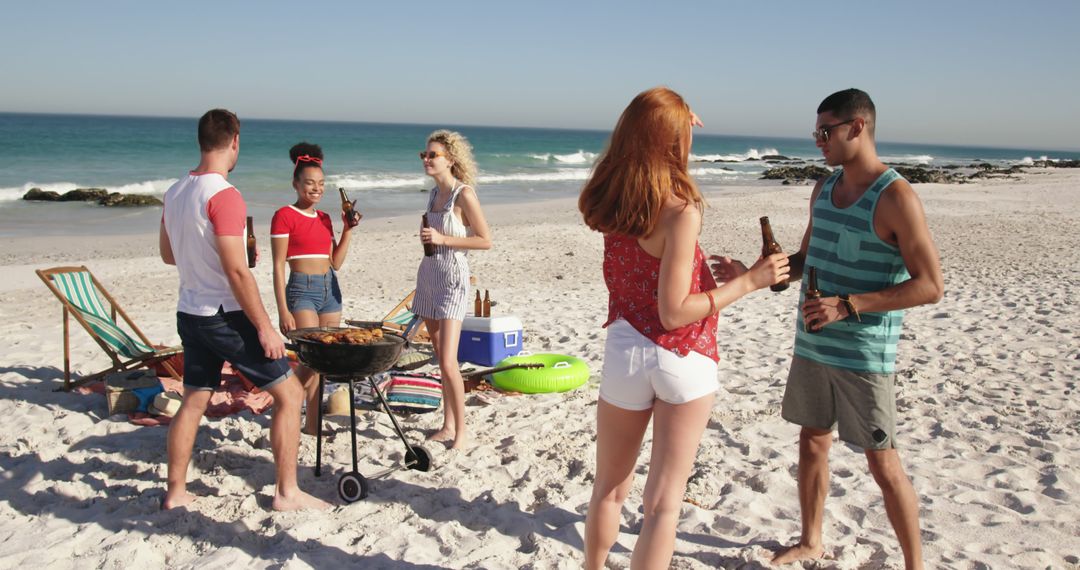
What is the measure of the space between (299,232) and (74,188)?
23.2 meters

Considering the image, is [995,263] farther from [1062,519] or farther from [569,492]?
[569,492]

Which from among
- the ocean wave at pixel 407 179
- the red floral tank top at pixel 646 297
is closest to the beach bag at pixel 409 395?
the red floral tank top at pixel 646 297

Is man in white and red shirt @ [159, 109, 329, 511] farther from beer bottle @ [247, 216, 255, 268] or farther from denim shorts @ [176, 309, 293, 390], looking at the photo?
beer bottle @ [247, 216, 255, 268]

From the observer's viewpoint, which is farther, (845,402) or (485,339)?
(485,339)

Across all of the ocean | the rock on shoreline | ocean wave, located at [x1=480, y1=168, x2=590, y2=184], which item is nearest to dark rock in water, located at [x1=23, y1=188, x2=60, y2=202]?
the rock on shoreline

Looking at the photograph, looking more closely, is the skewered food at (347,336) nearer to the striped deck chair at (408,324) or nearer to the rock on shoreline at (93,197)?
the striped deck chair at (408,324)

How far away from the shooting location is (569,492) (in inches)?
156

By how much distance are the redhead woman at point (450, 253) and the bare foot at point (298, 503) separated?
0.99 m

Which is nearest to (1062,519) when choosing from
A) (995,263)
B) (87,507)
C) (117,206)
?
(87,507)

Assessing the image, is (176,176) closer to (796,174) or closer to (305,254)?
(796,174)

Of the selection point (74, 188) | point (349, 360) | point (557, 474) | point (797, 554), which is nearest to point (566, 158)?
point (74, 188)

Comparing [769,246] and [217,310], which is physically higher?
[769,246]

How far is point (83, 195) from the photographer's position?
21.6 metres

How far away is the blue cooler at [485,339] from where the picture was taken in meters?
6.02
